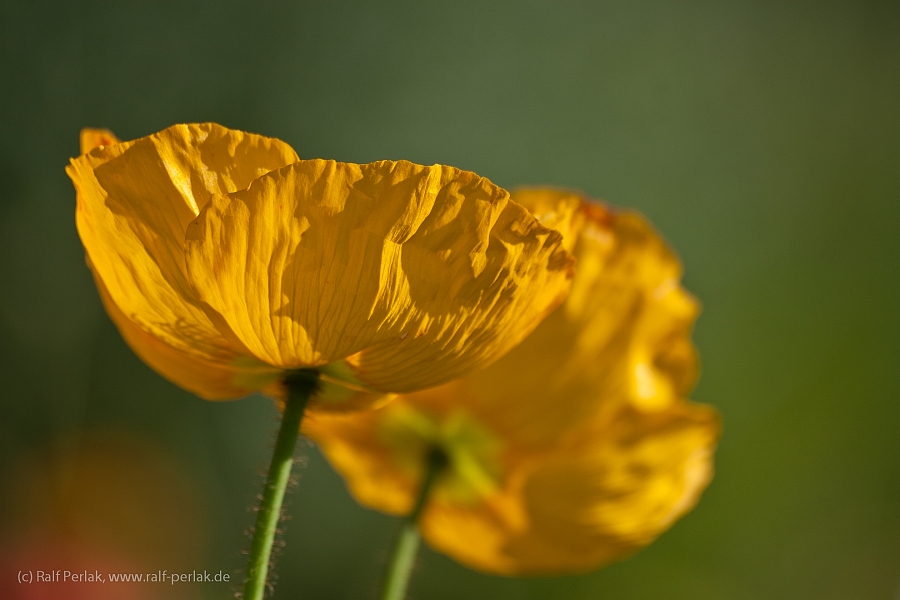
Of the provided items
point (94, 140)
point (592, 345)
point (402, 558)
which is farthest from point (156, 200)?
point (592, 345)

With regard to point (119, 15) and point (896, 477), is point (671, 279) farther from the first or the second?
point (119, 15)

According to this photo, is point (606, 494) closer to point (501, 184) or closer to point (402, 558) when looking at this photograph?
point (402, 558)

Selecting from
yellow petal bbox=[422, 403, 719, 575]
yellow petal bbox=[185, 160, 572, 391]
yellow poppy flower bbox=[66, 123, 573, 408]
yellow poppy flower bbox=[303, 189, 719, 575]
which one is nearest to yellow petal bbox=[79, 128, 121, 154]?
yellow poppy flower bbox=[66, 123, 573, 408]

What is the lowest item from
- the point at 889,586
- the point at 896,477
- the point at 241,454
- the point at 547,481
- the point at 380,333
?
the point at 241,454

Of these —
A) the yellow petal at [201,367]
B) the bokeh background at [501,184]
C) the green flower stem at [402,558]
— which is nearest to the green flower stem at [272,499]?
the yellow petal at [201,367]

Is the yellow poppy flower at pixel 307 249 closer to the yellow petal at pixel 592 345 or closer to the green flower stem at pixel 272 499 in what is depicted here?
the green flower stem at pixel 272 499

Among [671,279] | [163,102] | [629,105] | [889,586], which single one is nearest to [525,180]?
[629,105]

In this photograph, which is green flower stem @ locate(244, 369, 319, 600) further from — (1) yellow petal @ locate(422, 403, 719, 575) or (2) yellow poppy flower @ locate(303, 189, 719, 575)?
(1) yellow petal @ locate(422, 403, 719, 575)
